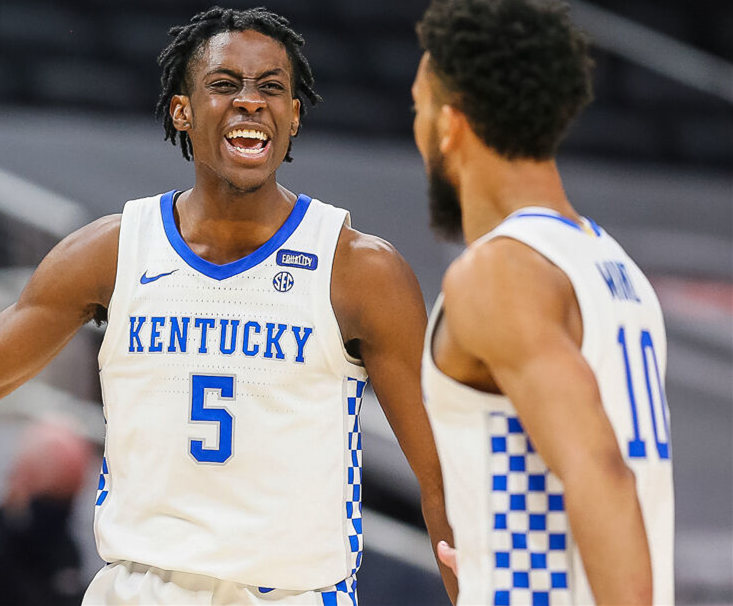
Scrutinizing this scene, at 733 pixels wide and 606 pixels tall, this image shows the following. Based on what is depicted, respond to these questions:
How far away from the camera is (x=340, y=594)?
2557mm

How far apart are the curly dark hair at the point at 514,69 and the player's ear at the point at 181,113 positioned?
1072mm

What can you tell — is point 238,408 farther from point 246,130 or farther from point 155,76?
point 155,76

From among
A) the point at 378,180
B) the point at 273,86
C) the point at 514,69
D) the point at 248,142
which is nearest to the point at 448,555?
the point at 514,69

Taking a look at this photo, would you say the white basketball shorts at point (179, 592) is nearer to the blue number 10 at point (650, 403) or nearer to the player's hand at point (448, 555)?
the player's hand at point (448, 555)

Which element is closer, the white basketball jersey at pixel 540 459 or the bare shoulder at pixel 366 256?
the white basketball jersey at pixel 540 459

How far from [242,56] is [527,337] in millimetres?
1320

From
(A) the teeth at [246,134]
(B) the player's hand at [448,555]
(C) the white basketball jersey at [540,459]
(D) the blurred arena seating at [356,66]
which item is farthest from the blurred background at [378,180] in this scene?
(C) the white basketball jersey at [540,459]

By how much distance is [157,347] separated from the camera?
8.41 feet

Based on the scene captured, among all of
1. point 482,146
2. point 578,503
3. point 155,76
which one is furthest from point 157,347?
point 155,76

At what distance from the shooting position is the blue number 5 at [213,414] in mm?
2508

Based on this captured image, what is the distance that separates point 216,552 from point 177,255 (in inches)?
26.6

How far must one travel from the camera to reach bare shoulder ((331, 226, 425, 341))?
260cm

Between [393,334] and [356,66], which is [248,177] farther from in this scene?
[356,66]

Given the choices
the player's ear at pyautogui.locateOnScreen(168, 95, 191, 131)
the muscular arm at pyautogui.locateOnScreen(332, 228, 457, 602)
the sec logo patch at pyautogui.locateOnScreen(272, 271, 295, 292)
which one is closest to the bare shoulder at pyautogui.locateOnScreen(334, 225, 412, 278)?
the muscular arm at pyautogui.locateOnScreen(332, 228, 457, 602)
